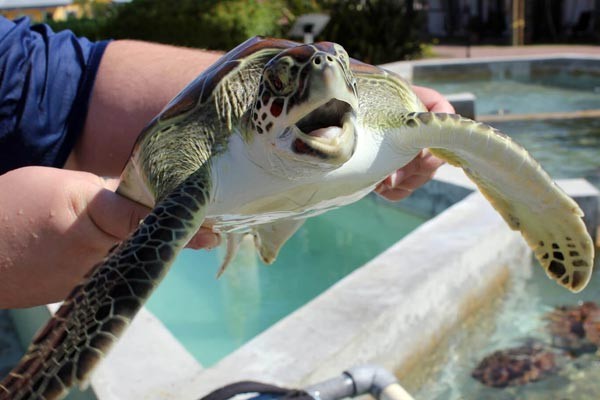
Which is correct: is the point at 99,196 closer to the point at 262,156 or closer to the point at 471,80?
the point at 262,156

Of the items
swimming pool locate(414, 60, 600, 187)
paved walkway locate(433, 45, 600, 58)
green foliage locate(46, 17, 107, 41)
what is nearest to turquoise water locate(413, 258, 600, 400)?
swimming pool locate(414, 60, 600, 187)

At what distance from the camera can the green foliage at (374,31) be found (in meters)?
11.0

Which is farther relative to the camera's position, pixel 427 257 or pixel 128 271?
pixel 427 257

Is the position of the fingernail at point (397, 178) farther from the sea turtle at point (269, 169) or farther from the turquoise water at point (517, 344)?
the turquoise water at point (517, 344)

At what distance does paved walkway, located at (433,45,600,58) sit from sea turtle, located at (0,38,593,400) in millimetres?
11616

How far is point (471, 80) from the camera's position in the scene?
9930mm

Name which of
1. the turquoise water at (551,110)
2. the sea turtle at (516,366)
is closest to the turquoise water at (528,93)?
the turquoise water at (551,110)

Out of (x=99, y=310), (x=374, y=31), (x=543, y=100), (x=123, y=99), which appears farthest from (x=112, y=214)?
(x=374, y=31)

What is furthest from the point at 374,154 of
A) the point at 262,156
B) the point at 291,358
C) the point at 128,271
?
the point at 291,358

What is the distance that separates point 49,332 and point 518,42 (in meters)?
14.7

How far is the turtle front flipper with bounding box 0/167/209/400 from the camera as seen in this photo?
732 mm

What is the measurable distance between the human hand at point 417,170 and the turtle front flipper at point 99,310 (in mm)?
706

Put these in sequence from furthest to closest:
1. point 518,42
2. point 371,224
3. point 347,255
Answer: point 518,42, point 371,224, point 347,255

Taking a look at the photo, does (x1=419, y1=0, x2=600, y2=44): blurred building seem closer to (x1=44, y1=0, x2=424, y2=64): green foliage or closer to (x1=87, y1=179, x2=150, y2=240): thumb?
(x1=44, y1=0, x2=424, y2=64): green foliage
